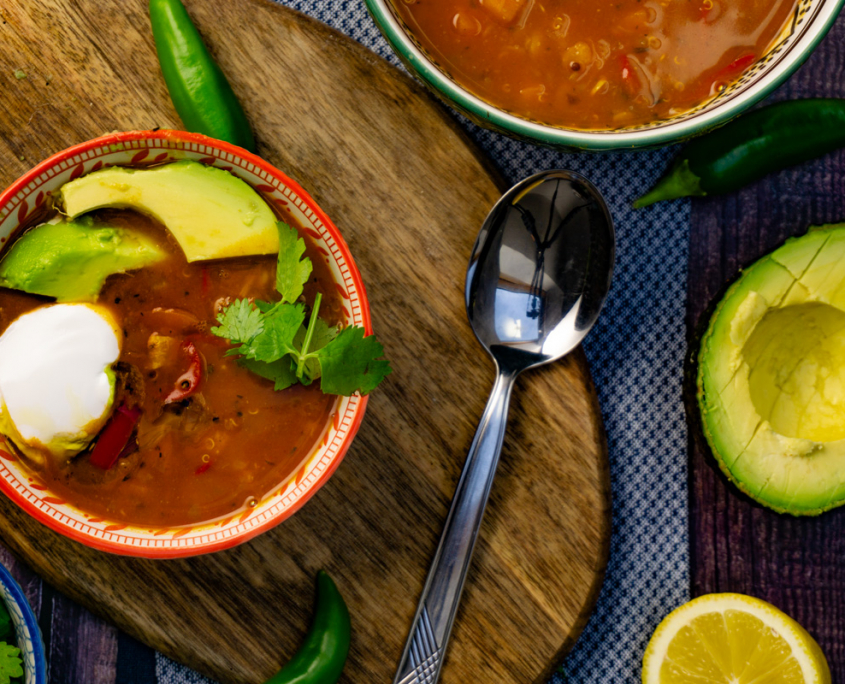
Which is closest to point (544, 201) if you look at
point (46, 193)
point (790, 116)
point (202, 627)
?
point (790, 116)

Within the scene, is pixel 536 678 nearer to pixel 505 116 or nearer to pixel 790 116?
pixel 505 116

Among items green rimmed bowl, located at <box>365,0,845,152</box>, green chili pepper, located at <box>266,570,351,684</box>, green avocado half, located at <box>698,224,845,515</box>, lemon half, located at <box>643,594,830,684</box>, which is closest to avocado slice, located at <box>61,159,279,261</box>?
green rimmed bowl, located at <box>365,0,845,152</box>

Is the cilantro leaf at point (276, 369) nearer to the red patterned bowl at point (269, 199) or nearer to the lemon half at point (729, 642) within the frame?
the red patterned bowl at point (269, 199)

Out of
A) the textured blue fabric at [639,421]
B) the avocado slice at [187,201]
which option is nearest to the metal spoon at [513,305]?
the textured blue fabric at [639,421]

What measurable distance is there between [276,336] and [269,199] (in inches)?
11.7

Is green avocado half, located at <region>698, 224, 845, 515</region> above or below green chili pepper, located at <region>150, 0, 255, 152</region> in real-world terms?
below

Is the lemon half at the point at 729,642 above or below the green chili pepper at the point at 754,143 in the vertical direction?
below

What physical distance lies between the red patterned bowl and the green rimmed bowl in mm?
341

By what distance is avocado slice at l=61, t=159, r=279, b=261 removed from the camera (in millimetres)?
1448

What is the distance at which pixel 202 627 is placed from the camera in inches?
67.6

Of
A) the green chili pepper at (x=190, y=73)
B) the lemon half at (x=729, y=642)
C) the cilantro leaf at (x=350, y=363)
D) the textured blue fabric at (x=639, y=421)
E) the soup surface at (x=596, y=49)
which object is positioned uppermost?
the green chili pepper at (x=190, y=73)

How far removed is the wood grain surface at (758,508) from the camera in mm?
1951

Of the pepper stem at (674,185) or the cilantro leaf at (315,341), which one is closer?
the cilantro leaf at (315,341)

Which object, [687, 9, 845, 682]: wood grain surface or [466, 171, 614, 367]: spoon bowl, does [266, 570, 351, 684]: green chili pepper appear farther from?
[687, 9, 845, 682]: wood grain surface
